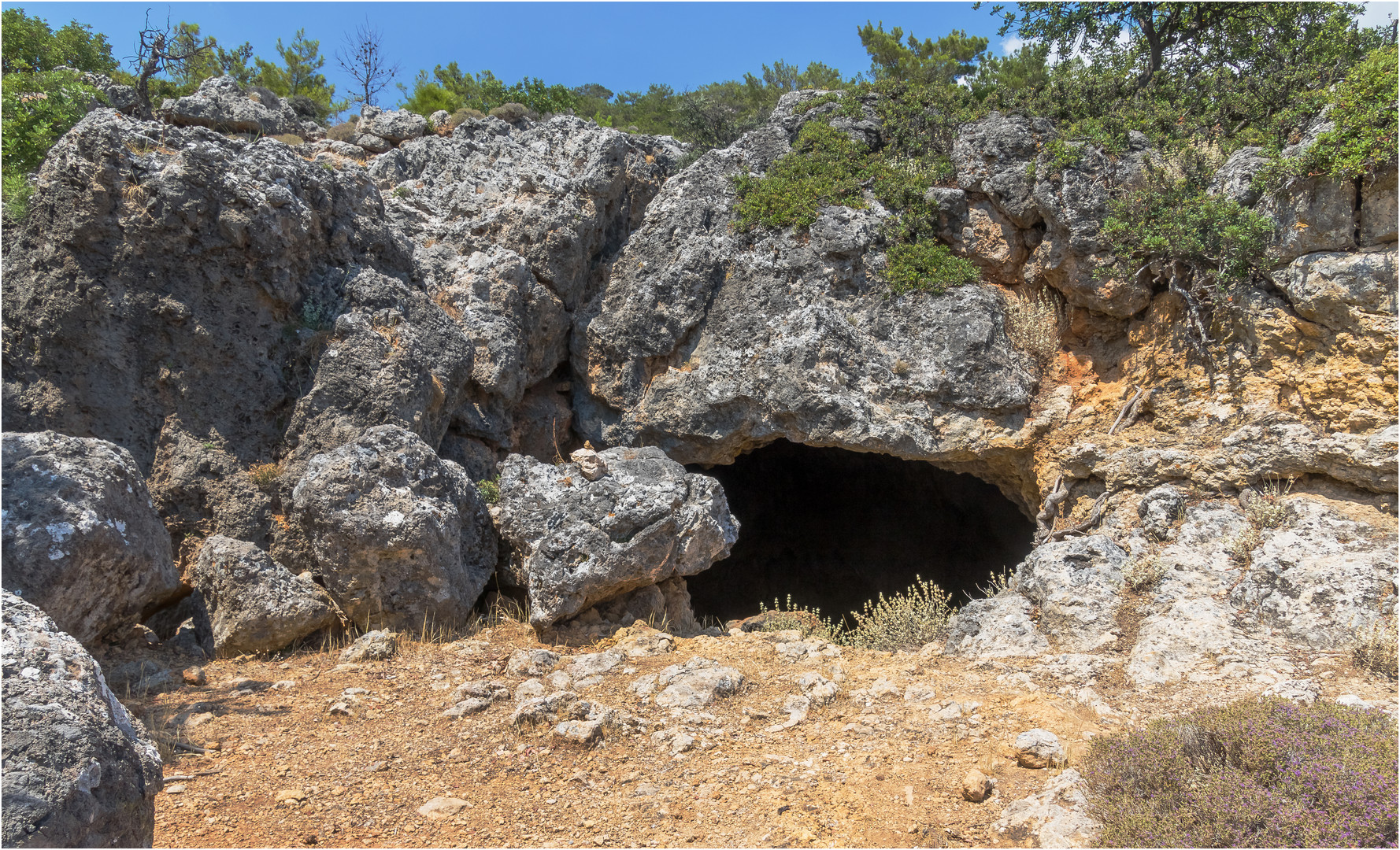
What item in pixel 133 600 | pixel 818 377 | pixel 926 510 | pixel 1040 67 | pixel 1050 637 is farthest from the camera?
pixel 926 510

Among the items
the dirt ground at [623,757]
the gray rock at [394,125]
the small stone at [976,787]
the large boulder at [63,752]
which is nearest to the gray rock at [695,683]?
the dirt ground at [623,757]

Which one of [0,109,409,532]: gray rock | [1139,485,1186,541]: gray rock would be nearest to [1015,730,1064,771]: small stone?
[1139,485,1186,541]: gray rock

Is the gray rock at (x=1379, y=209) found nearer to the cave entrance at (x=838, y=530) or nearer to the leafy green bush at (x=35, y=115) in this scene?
the cave entrance at (x=838, y=530)

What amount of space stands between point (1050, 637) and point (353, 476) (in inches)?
233

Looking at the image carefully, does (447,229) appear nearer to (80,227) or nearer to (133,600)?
(80,227)

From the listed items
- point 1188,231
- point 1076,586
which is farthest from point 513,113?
point 1076,586

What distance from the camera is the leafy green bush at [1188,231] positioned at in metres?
6.49

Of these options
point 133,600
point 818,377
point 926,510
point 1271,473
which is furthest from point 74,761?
point 926,510

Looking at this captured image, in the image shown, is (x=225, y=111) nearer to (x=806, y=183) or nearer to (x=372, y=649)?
(x=806, y=183)

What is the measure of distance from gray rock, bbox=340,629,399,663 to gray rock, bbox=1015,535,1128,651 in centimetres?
528

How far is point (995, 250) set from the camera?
8438 millimetres

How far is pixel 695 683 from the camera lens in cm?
524

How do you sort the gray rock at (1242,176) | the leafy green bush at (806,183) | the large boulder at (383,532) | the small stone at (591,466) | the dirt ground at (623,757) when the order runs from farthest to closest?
the leafy green bush at (806,183), the small stone at (591,466), the gray rock at (1242,176), the large boulder at (383,532), the dirt ground at (623,757)

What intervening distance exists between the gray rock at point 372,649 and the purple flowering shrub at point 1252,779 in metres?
4.99
